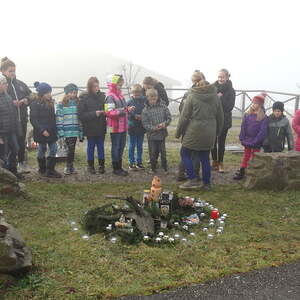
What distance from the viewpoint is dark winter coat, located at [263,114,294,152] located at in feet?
24.5

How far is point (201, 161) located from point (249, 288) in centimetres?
342

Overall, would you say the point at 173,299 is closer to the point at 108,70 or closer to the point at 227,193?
the point at 227,193

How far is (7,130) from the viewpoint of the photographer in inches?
272

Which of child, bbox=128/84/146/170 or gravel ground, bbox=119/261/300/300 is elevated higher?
child, bbox=128/84/146/170

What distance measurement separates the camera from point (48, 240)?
4762 mm

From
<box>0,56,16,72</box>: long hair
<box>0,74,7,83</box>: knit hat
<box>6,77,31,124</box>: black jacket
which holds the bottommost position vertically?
<box>6,77,31,124</box>: black jacket

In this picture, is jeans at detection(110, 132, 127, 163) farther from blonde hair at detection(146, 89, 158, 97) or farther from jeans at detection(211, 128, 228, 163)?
jeans at detection(211, 128, 228, 163)

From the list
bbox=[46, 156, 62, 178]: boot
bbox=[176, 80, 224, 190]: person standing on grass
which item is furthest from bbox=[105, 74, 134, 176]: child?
bbox=[176, 80, 224, 190]: person standing on grass

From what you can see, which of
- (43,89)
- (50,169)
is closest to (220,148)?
(50,169)

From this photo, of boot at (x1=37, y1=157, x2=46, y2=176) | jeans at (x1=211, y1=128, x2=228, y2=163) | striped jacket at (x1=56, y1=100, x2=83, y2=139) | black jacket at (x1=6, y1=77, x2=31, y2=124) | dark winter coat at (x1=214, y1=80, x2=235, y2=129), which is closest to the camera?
black jacket at (x1=6, y1=77, x2=31, y2=124)

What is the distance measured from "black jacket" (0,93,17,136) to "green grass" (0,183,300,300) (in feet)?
4.09

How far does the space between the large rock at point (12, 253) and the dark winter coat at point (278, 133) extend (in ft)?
16.3

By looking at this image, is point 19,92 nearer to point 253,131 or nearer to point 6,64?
point 6,64

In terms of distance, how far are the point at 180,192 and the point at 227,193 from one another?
759mm
